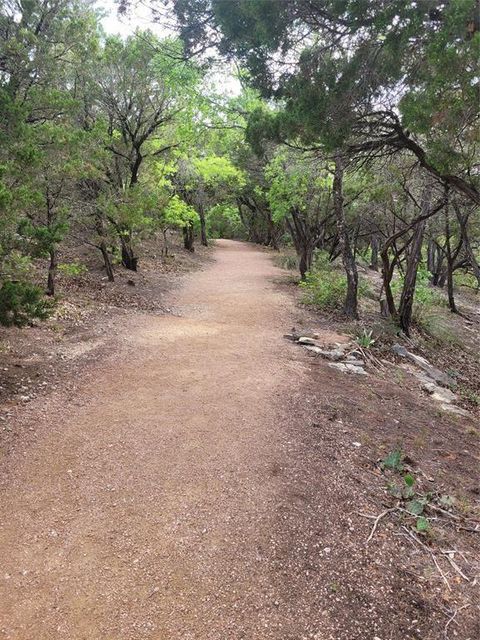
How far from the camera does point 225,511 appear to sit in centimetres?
367

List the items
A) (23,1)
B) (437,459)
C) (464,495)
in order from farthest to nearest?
(23,1)
(437,459)
(464,495)

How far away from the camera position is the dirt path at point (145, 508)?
276 centimetres

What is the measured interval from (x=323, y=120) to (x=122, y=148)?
842cm

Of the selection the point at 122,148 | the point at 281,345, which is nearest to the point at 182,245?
the point at 122,148

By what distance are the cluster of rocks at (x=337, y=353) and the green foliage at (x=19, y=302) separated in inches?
195

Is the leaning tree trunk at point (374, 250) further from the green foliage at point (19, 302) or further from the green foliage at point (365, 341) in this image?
the green foliage at point (19, 302)

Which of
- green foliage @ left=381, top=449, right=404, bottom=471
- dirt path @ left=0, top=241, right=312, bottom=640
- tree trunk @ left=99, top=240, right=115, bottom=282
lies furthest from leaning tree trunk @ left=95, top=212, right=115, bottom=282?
green foliage @ left=381, top=449, right=404, bottom=471

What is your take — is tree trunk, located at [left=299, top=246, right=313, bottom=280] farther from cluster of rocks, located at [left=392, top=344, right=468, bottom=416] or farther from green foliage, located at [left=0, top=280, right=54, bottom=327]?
green foliage, located at [left=0, top=280, right=54, bottom=327]

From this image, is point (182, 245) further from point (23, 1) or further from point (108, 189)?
point (23, 1)

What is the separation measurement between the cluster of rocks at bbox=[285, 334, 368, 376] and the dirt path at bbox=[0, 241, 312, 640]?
4.72 ft

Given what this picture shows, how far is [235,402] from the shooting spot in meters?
5.65

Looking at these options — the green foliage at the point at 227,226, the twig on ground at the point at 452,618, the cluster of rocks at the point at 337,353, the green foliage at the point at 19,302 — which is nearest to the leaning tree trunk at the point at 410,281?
the cluster of rocks at the point at 337,353

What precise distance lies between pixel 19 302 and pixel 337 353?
5.66 metres

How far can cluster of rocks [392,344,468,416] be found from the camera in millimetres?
7005
